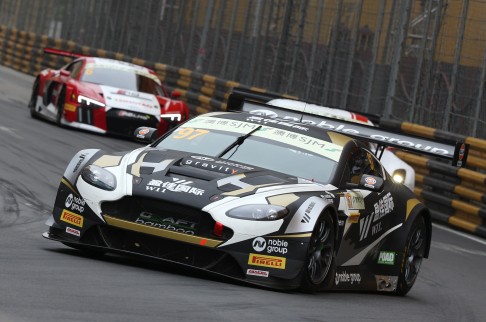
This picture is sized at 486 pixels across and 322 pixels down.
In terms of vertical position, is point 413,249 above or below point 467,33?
below

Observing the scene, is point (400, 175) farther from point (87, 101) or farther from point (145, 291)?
point (145, 291)

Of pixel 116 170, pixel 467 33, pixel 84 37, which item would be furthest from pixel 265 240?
pixel 84 37

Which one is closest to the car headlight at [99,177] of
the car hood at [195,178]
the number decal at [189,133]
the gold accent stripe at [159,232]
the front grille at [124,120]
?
the car hood at [195,178]

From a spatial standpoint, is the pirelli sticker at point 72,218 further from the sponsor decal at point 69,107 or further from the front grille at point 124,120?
the sponsor decal at point 69,107

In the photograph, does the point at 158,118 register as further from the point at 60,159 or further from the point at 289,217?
the point at 289,217

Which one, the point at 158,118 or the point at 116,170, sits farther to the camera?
the point at 158,118

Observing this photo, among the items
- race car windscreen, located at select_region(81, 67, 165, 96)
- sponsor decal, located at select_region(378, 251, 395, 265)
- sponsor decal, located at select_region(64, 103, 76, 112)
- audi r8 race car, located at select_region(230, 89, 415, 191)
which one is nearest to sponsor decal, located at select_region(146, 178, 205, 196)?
sponsor decal, located at select_region(378, 251, 395, 265)

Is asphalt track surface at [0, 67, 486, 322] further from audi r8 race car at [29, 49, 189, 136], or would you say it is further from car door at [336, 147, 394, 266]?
audi r8 race car at [29, 49, 189, 136]

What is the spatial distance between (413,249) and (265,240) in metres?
2.55

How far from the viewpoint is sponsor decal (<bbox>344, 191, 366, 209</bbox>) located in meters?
9.02

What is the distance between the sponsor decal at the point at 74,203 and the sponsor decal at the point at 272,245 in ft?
3.97

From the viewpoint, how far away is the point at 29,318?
230 inches

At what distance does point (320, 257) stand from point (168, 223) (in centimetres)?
108

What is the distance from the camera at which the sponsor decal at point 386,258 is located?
32.4 feet
